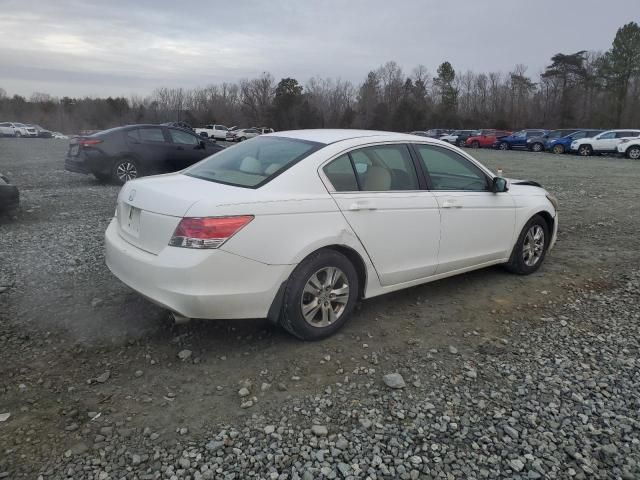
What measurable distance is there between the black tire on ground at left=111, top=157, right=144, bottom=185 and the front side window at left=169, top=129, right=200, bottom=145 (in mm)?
1162

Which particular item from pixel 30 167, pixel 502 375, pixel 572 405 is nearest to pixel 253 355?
pixel 502 375

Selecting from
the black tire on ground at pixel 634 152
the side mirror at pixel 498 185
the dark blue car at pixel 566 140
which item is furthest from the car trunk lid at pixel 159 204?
the dark blue car at pixel 566 140


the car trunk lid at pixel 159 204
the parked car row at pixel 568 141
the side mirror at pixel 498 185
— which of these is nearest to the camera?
the car trunk lid at pixel 159 204

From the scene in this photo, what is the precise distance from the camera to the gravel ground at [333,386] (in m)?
2.49

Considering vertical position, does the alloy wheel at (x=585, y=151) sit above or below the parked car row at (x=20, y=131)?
below

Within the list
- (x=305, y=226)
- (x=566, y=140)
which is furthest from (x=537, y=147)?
(x=305, y=226)

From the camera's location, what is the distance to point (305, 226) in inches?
136

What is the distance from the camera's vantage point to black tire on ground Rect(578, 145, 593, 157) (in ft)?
97.1

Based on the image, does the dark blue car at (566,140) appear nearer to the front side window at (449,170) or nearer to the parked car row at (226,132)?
the parked car row at (226,132)

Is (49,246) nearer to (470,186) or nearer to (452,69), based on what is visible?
(470,186)

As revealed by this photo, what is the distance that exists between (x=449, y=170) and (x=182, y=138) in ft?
29.8

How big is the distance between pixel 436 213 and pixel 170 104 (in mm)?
102729

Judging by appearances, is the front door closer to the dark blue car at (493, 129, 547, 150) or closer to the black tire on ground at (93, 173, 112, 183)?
the black tire on ground at (93, 173, 112, 183)

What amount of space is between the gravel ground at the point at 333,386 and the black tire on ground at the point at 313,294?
5.2 inches
